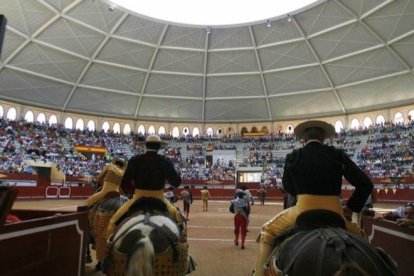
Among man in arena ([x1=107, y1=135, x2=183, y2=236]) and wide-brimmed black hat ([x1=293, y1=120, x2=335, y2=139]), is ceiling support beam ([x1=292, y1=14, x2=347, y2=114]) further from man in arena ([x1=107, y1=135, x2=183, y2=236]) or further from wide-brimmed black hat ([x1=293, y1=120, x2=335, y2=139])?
wide-brimmed black hat ([x1=293, y1=120, x2=335, y2=139])

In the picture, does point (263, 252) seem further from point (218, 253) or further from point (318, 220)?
point (218, 253)

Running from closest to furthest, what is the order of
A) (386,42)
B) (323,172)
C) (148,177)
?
(323,172), (148,177), (386,42)

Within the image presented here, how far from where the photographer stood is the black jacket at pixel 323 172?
3074mm

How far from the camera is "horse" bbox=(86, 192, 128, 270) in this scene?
5.62 metres

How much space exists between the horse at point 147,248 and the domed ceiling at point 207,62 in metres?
27.6

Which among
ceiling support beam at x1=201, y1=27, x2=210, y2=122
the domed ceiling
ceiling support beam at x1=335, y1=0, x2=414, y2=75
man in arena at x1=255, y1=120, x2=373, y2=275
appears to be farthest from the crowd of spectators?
man in arena at x1=255, y1=120, x2=373, y2=275

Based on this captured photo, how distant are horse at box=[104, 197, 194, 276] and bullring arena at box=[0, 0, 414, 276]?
1803 cm

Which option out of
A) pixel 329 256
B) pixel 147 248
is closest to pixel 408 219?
pixel 329 256

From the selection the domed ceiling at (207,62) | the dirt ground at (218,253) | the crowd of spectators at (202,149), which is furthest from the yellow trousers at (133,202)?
the domed ceiling at (207,62)

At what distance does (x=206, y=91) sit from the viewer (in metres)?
40.3

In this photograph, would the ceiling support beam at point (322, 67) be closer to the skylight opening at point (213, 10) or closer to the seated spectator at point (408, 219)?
the skylight opening at point (213, 10)

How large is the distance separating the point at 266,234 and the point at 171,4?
95.1 ft

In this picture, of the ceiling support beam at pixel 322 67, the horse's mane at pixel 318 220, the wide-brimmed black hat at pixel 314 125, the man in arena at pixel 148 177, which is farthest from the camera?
the ceiling support beam at pixel 322 67

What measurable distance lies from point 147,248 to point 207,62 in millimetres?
34085
